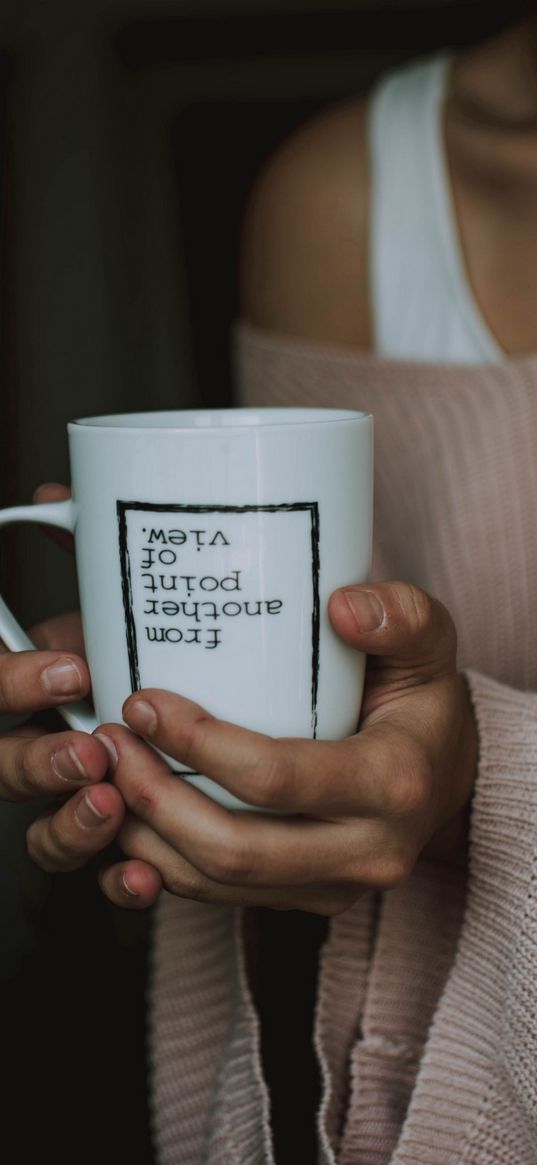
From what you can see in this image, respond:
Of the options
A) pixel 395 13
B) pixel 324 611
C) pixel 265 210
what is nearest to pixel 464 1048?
pixel 324 611

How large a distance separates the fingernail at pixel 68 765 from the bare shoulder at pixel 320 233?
2.21 feet

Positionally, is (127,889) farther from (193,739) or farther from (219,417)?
(219,417)

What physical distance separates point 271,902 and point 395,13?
104 cm

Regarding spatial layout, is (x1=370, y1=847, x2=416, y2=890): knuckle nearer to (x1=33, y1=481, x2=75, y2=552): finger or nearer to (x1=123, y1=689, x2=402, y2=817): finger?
(x1=123, y1=689, x2=402, y2=817): finger

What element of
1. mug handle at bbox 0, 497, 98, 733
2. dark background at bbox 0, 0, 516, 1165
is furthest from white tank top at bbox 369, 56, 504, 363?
mug handle at bbox 0, 497, 98, 733

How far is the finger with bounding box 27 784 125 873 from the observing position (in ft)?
1.51

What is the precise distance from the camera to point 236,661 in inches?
17.2

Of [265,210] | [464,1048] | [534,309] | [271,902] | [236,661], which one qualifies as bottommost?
[464,1048]

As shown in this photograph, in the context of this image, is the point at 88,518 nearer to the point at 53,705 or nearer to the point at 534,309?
the point at 53,705

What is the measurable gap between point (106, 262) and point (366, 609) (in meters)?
0.78

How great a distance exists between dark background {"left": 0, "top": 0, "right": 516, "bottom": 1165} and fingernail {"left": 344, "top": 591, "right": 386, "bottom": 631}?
448 mm

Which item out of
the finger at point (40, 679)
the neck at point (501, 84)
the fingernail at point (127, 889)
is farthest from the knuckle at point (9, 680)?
the neck at point (501, 84)

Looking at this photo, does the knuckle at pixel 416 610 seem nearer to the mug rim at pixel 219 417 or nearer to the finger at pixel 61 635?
the mug rim at pixel 219 417

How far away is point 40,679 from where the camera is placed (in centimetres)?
49
